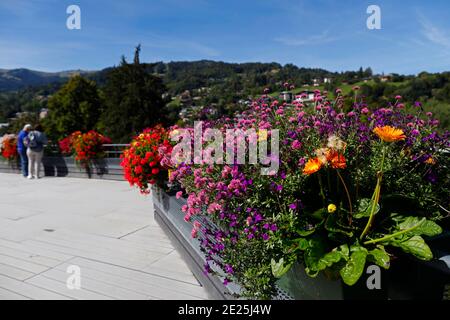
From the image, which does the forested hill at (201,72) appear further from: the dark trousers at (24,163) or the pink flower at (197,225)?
the pink flower at (197,225)

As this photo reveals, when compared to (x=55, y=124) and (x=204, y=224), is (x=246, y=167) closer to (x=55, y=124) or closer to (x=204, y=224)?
(x=204, y=224)

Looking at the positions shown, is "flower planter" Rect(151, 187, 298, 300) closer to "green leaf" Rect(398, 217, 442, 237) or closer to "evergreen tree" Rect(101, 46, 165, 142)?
"green leaf" Rect(398, 217, 442, 237)

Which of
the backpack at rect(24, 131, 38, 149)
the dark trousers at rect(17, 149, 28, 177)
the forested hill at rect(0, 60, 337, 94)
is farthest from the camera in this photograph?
the forested hill at rect(0, 60, 337, 94)

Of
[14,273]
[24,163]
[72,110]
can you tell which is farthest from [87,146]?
[72,110]

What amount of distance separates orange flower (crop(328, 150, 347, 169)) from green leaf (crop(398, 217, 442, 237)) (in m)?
0.40

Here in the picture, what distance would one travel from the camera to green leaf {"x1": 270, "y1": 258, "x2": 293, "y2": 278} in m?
1.73

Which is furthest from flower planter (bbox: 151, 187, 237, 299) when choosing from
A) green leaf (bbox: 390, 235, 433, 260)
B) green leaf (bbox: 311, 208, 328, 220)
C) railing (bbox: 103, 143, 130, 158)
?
railing (bbox: 103, 143, 130, 158)

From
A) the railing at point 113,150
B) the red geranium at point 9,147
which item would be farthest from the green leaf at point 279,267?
the red geranium at point 9,147

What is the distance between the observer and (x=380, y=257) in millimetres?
1614

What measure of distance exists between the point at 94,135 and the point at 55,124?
33.6 meters

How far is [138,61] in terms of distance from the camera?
118 ft

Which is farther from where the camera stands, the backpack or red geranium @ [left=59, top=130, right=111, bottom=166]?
the backpack
